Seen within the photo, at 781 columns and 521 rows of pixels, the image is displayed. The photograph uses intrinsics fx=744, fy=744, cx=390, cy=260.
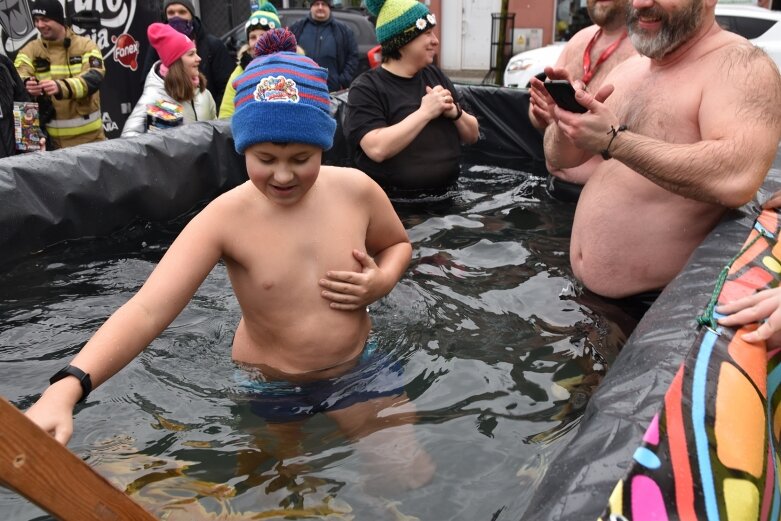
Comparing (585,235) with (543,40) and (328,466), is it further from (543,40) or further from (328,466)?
(543,40)

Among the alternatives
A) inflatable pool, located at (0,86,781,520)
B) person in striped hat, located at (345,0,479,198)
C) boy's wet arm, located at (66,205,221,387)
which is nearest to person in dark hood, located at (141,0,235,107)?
person in striped hat, located at (345,0,479,198)

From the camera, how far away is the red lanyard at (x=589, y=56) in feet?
14.9

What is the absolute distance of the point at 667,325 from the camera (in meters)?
2.11

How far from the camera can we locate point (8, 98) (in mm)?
5230

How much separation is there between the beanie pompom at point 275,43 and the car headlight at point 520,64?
6.72 meters

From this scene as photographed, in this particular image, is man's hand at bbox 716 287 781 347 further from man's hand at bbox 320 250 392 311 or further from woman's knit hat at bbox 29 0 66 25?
woman's knit hat at bbox 29 0 66 25

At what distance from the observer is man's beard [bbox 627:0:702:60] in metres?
2.88

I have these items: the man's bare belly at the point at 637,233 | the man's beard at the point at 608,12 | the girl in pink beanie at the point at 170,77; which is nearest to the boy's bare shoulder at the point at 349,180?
the man's bare belly at the point at 637,233

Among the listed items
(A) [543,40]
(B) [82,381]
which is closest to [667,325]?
(B) [82,381]

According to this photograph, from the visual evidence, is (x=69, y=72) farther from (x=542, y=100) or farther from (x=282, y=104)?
(x=542, y=100)

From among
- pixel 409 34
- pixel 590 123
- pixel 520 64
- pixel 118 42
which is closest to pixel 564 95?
pixel 590 123

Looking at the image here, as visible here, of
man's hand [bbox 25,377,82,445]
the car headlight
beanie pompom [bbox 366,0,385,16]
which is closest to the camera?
man's hand [bbox 25,377,82,445]

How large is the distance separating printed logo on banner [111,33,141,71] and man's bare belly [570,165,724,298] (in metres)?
6.23

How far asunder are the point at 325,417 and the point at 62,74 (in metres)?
4.76
